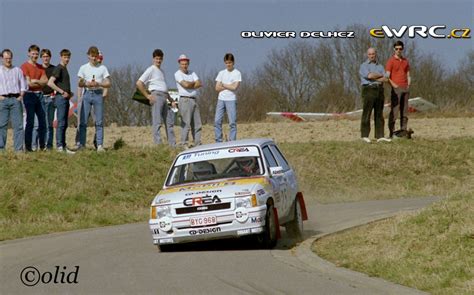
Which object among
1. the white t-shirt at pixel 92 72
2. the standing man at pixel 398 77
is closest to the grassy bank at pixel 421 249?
the white t-shirt at pixel 92 72

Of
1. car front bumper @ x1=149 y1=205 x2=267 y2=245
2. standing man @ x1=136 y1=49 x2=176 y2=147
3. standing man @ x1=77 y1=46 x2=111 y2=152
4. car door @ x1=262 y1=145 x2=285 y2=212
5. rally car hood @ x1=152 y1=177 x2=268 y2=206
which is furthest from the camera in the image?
standing man @ x1=136 y1=49 x2=176 y2=147

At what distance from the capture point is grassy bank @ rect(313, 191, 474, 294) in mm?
10719

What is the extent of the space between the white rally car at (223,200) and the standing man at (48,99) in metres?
8.01

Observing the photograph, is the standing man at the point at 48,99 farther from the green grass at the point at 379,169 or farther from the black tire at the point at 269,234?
the black tire at the point at 269,234

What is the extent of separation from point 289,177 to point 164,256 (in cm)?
335

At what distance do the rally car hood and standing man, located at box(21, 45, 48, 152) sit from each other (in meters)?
8.12

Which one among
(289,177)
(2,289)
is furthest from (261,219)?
(2,289)

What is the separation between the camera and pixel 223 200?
547 inches

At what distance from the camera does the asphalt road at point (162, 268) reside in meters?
10.7

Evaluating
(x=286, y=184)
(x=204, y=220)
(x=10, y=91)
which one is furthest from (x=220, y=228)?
(x=10, y=91)

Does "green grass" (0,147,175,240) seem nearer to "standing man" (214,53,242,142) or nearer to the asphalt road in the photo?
"standing man" (214,53,242,142)

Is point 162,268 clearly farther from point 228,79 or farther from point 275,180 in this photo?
point 228,79

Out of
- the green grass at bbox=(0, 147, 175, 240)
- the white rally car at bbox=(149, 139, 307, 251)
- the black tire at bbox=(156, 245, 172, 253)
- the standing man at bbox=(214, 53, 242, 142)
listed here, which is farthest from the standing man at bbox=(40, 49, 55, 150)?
the black tire at bbox=(156, 245, 172, 253)

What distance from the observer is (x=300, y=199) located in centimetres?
1639
